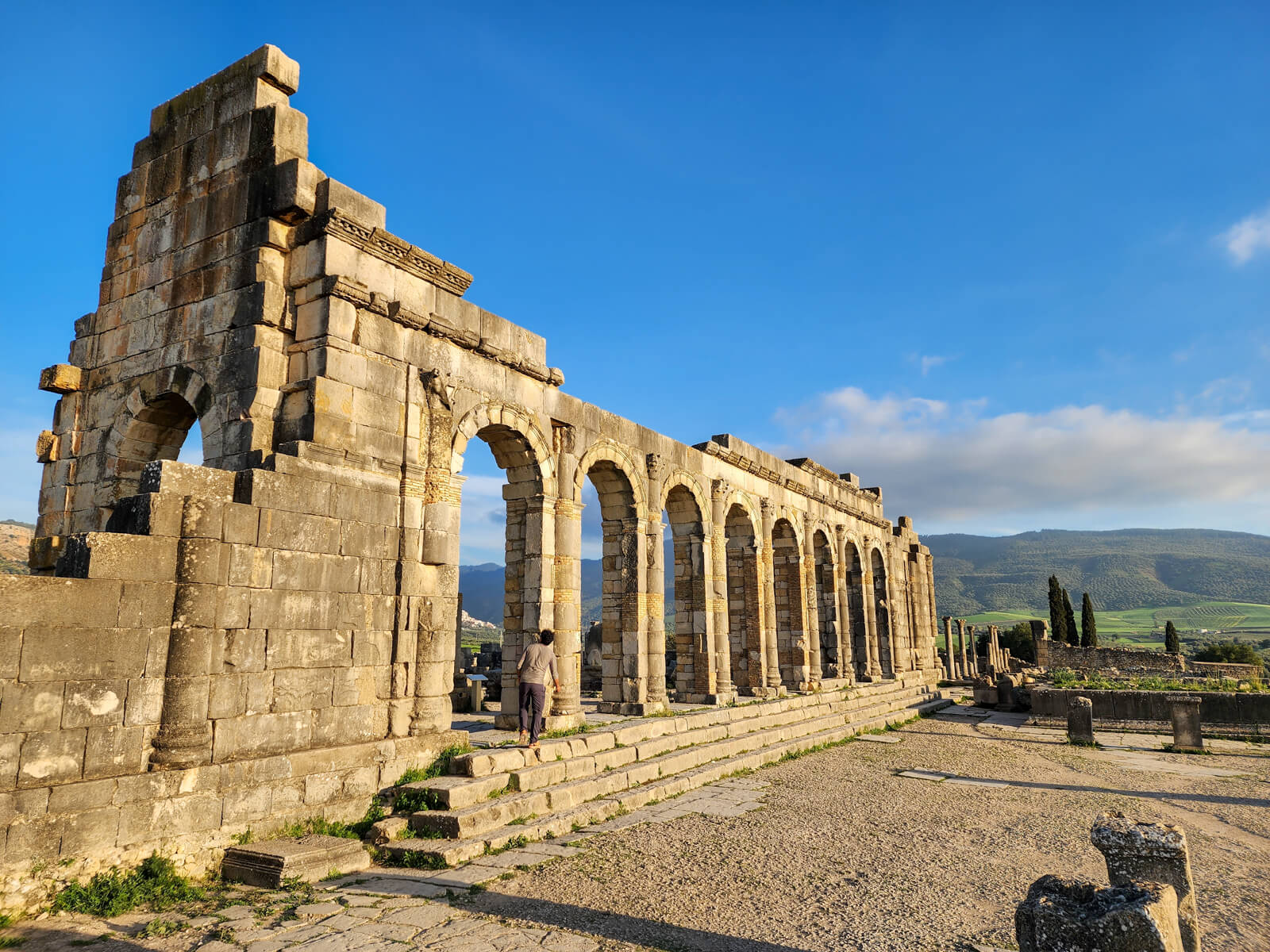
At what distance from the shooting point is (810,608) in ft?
67.1

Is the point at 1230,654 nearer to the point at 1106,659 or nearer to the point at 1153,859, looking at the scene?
the point at 1106,659

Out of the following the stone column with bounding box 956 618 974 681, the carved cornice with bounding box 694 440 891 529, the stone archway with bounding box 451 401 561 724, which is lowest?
the stone column with bounding box 956 618 974 681

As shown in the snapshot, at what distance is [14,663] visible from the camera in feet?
17.9

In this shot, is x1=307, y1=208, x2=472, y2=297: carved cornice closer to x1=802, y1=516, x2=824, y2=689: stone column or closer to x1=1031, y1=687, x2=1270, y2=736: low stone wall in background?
x1=802, y1=516, x2=824, y2=689: stone column

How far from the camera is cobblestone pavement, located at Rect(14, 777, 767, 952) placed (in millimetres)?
4871

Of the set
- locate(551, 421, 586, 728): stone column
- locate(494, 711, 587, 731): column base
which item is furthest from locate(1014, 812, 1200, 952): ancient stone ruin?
locate(551, 421, 586, 728): stone column

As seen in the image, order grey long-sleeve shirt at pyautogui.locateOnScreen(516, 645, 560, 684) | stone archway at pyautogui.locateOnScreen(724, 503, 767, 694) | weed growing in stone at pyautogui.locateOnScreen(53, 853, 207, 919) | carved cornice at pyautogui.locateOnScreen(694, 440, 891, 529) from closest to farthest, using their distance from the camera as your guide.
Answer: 1. weed growing in stone at pyautogui.locateOnScreen(53, 853, 207, 919)
2. grey long-sleeve shirt at pyautogui.locateOnScreen(516, 645, 560, 684)
3. carved cornice at pyautogui.locateOnScreen(694, 440, 891, 529)
4. stone archway at pyautogui.locateOnScreen(724, 503, 767, 694)

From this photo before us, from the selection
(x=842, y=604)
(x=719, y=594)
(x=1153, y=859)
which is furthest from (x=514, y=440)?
Answer: (x=842, y=604)

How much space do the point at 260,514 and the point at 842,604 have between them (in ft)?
63.4

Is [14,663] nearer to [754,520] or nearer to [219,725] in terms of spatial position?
[219,725]

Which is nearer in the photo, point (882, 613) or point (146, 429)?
point (146, 429)

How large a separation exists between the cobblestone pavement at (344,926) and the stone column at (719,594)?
9611 millimetres

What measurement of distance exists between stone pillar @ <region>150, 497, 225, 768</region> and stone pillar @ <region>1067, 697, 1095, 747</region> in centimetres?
1555

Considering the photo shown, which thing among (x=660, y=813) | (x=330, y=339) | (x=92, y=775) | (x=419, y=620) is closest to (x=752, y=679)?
(x=660, y=813)
